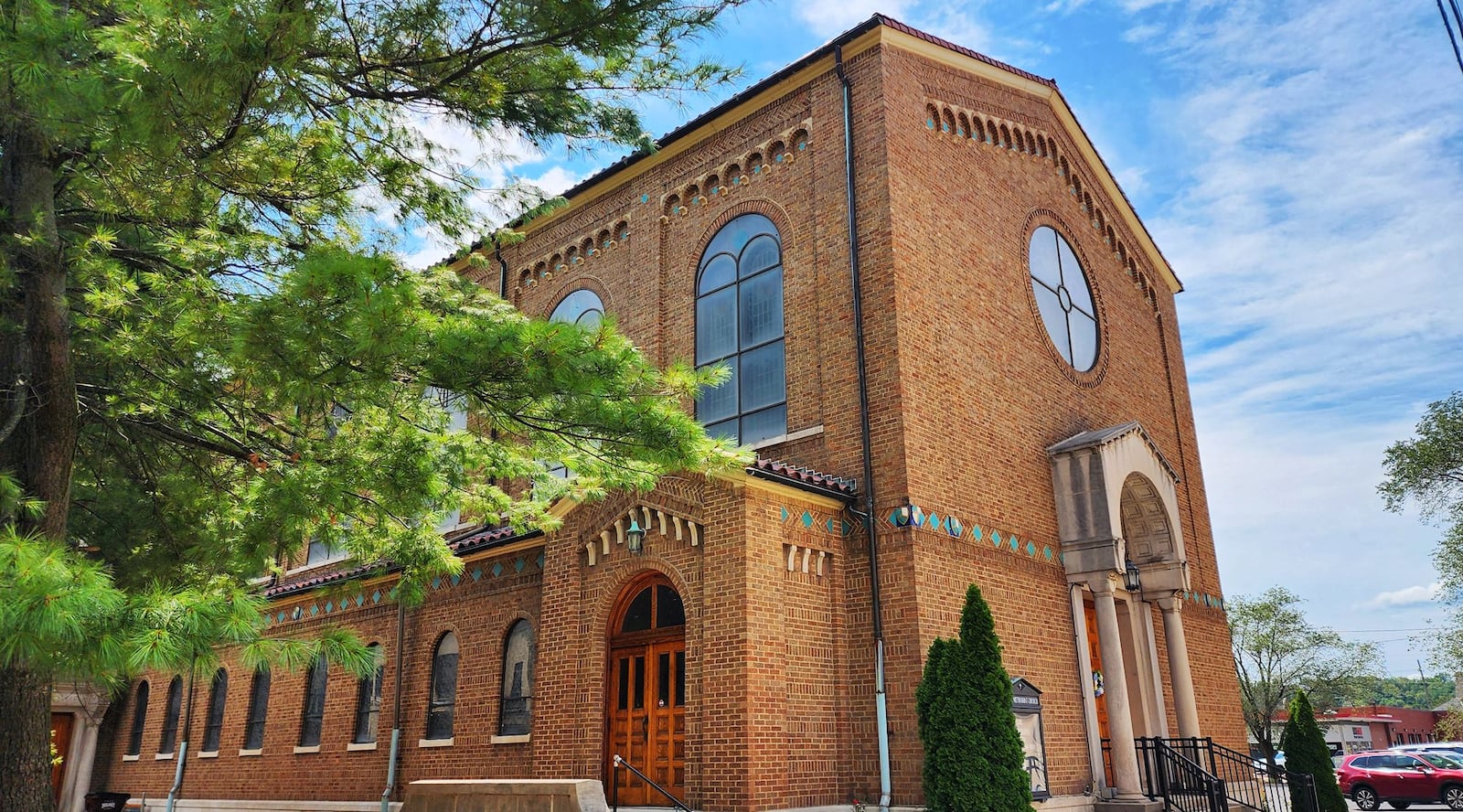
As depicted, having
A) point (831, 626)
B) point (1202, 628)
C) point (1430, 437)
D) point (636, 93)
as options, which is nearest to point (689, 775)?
point (831, 626)

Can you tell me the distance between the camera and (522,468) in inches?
344

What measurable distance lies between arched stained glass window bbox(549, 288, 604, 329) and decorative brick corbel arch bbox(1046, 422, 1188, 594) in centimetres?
847

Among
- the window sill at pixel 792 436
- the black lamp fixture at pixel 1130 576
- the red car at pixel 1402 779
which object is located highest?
the window sill at pixel 792 436

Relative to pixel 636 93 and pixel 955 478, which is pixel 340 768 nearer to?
pixel 955 478

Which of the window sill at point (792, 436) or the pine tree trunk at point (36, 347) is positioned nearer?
the pine tree trunk at point (36, 347)

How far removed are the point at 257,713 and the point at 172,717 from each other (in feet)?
11.6

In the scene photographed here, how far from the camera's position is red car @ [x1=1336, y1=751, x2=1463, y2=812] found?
25.5m

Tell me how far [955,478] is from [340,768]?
11996mm

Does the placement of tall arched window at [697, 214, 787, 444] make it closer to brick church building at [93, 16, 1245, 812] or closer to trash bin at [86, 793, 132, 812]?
brick church building at [93, 16, 1245, 812]

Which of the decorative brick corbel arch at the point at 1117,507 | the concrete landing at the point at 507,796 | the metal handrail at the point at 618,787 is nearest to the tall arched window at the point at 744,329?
the decorative brick corbel arch at the point at 1117,507

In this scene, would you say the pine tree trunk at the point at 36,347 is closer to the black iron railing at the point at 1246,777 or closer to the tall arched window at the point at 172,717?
the black iron railing at the point at 1246,777

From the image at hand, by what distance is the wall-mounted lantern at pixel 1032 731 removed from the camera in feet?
39.6

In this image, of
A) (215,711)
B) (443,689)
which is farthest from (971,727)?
(215,711)

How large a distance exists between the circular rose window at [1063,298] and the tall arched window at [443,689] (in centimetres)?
1139
